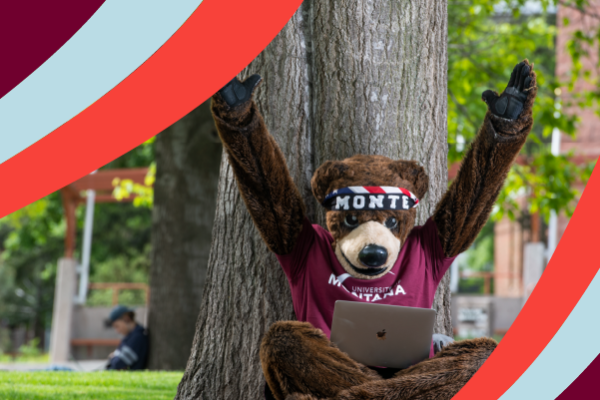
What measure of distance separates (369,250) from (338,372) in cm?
53

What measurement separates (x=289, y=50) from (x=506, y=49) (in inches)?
298

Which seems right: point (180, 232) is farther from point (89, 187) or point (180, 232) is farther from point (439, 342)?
point (89, 187)

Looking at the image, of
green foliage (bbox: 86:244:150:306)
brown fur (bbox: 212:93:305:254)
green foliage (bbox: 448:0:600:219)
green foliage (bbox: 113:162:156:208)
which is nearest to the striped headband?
brown fur (bbox: 212:93:305:254)

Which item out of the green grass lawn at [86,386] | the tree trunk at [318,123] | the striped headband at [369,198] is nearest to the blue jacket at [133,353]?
the green grass lawn at [86,386]

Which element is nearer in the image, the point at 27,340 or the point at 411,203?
the point at 411,203

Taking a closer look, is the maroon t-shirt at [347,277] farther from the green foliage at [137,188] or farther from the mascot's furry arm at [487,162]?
the green foliage at [137,188]

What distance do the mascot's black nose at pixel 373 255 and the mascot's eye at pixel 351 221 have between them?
0.64 feet

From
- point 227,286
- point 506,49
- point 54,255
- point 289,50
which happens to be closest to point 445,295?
point 227,286

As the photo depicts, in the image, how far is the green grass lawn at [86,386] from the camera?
3.84 meters

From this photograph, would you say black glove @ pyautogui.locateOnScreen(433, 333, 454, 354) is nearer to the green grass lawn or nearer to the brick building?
the green grass lawn

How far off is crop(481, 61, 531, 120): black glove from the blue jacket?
547cm

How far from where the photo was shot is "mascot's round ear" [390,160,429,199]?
308cm

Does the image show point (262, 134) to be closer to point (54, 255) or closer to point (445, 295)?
point (445, 295)

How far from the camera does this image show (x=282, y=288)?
11.3ft
